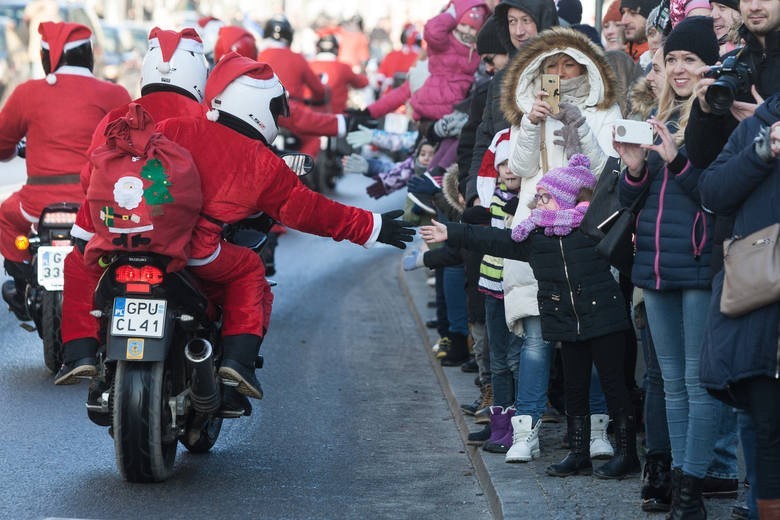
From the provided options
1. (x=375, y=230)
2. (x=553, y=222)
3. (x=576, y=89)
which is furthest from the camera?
(x=576, y=89)

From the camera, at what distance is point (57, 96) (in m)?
10.5

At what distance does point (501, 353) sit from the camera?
8.84 meters

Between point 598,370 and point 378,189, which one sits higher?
point 598,370

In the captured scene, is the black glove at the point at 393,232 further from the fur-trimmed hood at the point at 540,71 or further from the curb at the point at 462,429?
the curb at the point at 462,429

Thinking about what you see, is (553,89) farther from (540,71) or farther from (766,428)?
(766,428)

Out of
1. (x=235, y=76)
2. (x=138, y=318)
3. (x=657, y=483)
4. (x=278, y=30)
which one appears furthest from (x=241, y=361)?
(x=278, y=30)

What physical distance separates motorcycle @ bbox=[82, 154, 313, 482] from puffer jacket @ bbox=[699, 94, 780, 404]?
101 inches

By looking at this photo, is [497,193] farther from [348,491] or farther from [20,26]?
[20,26]

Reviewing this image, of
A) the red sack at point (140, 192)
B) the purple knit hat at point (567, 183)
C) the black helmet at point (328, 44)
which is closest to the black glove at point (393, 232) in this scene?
the purple knit hat at point (567, 183)

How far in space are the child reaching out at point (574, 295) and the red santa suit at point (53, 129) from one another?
3.55 m

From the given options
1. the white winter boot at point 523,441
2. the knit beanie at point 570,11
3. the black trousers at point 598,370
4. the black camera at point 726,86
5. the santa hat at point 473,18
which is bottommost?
the white winter boot at point 523,441

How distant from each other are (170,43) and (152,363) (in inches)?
94.1

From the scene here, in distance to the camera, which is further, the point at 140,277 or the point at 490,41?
the point at 490,41

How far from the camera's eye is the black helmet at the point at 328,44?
2414 cm
